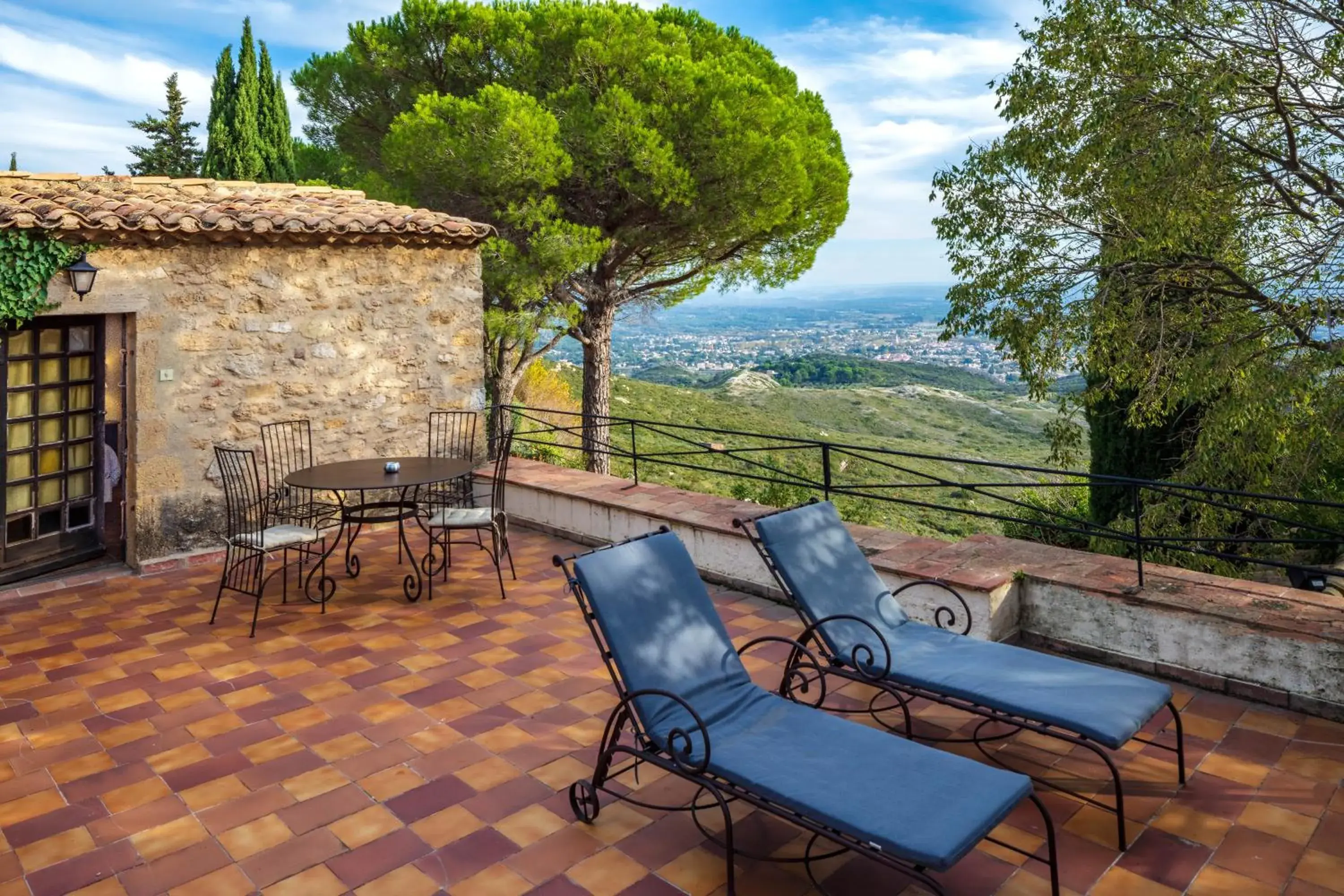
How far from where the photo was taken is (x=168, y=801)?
305cm

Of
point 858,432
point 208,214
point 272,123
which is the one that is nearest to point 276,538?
point 208,214

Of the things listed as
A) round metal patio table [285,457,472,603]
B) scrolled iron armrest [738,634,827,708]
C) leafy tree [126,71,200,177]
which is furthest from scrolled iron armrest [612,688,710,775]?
leafy tree [126,71,200,177]

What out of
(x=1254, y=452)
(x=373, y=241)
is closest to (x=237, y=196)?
(x=373, y=241)

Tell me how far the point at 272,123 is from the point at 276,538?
680 inches

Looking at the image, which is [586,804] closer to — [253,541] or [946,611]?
[946,611]

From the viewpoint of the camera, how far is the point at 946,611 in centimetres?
423

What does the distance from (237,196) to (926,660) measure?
6.65 meters

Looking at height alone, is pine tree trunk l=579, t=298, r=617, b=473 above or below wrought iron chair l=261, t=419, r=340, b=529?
above

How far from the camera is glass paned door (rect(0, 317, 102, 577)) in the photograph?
5.67m

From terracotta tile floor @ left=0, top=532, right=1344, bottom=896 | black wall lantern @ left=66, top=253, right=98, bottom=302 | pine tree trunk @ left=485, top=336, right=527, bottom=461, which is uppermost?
black wall lantern @ left=66, top=253, right=98, bottom=302

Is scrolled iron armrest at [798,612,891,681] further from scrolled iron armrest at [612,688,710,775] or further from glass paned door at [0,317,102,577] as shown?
glass paned door at [0,317,102,577]

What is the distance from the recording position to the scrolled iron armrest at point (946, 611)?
390 centimetres

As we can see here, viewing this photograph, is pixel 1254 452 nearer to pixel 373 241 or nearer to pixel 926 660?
pixel 926 660

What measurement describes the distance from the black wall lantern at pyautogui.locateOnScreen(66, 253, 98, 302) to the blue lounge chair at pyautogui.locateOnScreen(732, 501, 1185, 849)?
4572mm
